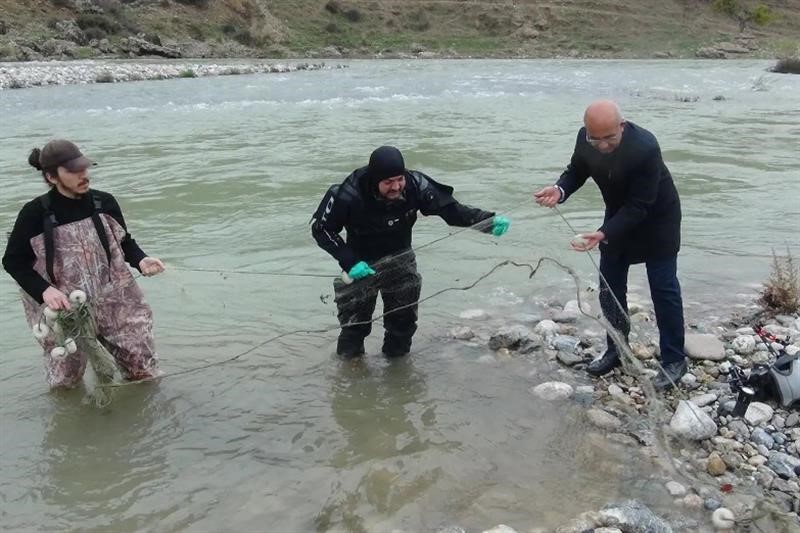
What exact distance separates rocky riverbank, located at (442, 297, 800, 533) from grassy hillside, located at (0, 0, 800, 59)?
47914mm

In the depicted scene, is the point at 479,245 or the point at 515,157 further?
the point at 515,157

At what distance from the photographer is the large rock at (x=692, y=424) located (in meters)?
4.51

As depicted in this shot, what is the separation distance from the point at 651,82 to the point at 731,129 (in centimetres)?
1761

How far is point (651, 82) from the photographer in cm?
3503

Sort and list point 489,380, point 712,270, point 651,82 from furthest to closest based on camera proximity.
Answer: point 651,82 → point 712,270 → point 489,380

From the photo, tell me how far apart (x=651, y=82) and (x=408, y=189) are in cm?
3351

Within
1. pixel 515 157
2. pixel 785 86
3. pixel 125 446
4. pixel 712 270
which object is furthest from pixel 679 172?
pixel 785 86

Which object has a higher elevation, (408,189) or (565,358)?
(408,189)

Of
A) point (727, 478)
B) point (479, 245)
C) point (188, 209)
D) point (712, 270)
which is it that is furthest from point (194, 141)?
point (727, 478)

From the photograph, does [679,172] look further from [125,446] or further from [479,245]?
[125,446]

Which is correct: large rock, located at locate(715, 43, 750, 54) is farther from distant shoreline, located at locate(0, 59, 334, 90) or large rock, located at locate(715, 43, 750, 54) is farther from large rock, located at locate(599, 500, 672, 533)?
large rock, located at locate(599, 500, 672, 533)

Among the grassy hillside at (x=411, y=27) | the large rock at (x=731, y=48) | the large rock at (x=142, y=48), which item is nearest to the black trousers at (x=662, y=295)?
the grassy hillside at (x=411, y=27)

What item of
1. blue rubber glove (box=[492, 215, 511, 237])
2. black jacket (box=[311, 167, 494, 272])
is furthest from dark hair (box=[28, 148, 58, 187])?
blue rubber glove (box=[492, 215, 511, 237])

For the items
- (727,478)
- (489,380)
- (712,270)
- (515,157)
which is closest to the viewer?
(727,478)
